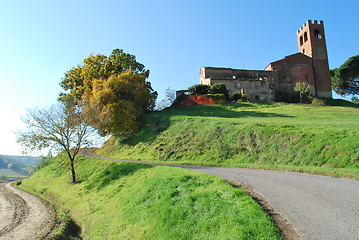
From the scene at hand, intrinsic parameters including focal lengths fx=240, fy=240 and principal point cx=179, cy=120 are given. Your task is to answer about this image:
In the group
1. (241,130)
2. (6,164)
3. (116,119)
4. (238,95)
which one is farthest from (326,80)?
(6,164)

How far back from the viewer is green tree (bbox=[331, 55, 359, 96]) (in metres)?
57.5

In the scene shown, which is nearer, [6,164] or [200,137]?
[200,137]

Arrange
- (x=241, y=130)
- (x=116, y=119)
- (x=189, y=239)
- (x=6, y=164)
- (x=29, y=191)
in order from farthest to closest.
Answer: (x=6, y=164) → (x=116, y=119) → (x=29, y=191) → (x=241, y=130) → (x=189, y=239)

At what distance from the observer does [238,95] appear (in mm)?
47031

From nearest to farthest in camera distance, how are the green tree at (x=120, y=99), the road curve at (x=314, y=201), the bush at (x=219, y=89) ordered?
the road curve at (x=314, y=201), the green tree at (x=120, y=99), the bush at (x=219, y=89)

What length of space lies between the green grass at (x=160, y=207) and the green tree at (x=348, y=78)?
61.3 m

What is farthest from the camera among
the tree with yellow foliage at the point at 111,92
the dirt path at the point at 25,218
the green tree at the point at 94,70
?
the green tree at the point at 94,70

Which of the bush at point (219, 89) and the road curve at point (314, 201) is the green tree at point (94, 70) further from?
the road curve at point (314, 201)

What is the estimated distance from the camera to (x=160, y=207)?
10094mm

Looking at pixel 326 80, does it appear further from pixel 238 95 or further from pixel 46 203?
pixel 46 203

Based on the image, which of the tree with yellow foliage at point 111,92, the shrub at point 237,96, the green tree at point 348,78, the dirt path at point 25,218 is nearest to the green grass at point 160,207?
the dirt path at point 25,218

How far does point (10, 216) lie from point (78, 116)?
9.61m

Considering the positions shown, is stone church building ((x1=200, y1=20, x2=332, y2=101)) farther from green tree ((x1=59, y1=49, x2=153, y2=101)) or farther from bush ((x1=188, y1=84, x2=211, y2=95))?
green tree ((x1=59, y1=49, x2=153, y2=101))

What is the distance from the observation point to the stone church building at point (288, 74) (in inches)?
1949
